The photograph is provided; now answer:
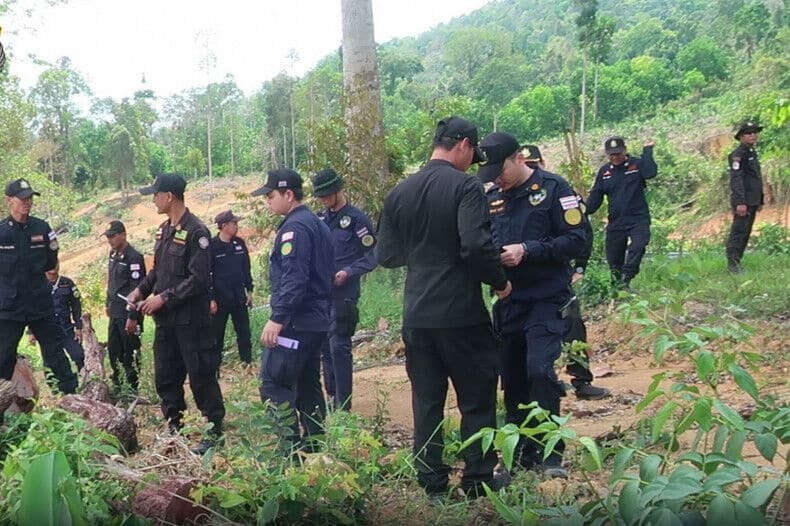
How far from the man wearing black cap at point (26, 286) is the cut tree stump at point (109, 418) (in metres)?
1.46

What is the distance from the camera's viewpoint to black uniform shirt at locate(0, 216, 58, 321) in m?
6.05

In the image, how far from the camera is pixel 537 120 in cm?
5547

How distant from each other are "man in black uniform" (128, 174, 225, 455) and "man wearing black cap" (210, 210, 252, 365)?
2.73 m

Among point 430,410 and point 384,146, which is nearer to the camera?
point 430,410

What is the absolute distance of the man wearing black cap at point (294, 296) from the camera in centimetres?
439

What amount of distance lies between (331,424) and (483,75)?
64.4 metres

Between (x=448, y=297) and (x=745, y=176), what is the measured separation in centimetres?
666

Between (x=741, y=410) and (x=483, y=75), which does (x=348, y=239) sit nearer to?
(x=741, y=410)

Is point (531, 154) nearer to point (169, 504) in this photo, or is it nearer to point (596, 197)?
point (169, 504)

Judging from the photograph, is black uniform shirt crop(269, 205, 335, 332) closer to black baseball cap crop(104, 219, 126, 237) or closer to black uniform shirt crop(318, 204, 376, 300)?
black uniform shirt crop(318, 204, 376, 300)

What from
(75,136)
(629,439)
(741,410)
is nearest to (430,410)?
(629,439)

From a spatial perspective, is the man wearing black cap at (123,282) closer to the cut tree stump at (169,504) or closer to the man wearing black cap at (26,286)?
the man wearing black cap at (26,286)

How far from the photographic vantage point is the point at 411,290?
354cm

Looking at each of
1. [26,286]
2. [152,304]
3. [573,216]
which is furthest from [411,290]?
[26,286]
